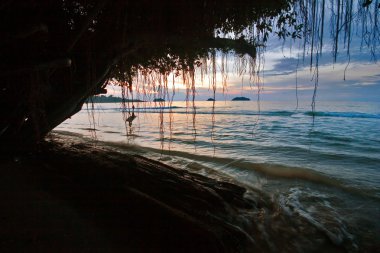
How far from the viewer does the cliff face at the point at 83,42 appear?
3.26 meters

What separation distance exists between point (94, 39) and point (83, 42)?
20cm

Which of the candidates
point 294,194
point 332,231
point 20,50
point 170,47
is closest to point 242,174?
point 294,194

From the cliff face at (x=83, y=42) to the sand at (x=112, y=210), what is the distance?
3.31ft

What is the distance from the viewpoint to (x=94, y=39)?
4328 mm

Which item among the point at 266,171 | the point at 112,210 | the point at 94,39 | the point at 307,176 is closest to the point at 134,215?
the point at 112,210

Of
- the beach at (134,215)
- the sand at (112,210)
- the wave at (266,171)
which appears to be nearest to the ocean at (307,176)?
the wave at (266,171)

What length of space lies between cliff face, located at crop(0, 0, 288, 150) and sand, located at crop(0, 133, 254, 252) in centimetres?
101

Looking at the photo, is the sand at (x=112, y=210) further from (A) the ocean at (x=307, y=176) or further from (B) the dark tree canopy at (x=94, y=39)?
(B) the dark tree canopy at (x=94, y=39)

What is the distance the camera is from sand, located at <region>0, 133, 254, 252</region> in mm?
2514

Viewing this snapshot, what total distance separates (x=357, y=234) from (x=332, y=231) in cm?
37

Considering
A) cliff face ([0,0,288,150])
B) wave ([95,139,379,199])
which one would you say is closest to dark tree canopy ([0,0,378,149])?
cliff face ([0,0,288,150])

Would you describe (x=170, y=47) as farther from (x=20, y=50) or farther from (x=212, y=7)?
(x=20, y=50)

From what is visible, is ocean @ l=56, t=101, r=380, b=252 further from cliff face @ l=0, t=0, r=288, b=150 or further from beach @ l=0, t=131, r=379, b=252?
cliff face @ l=0, t=0, r=288, b=150

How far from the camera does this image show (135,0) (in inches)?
149
